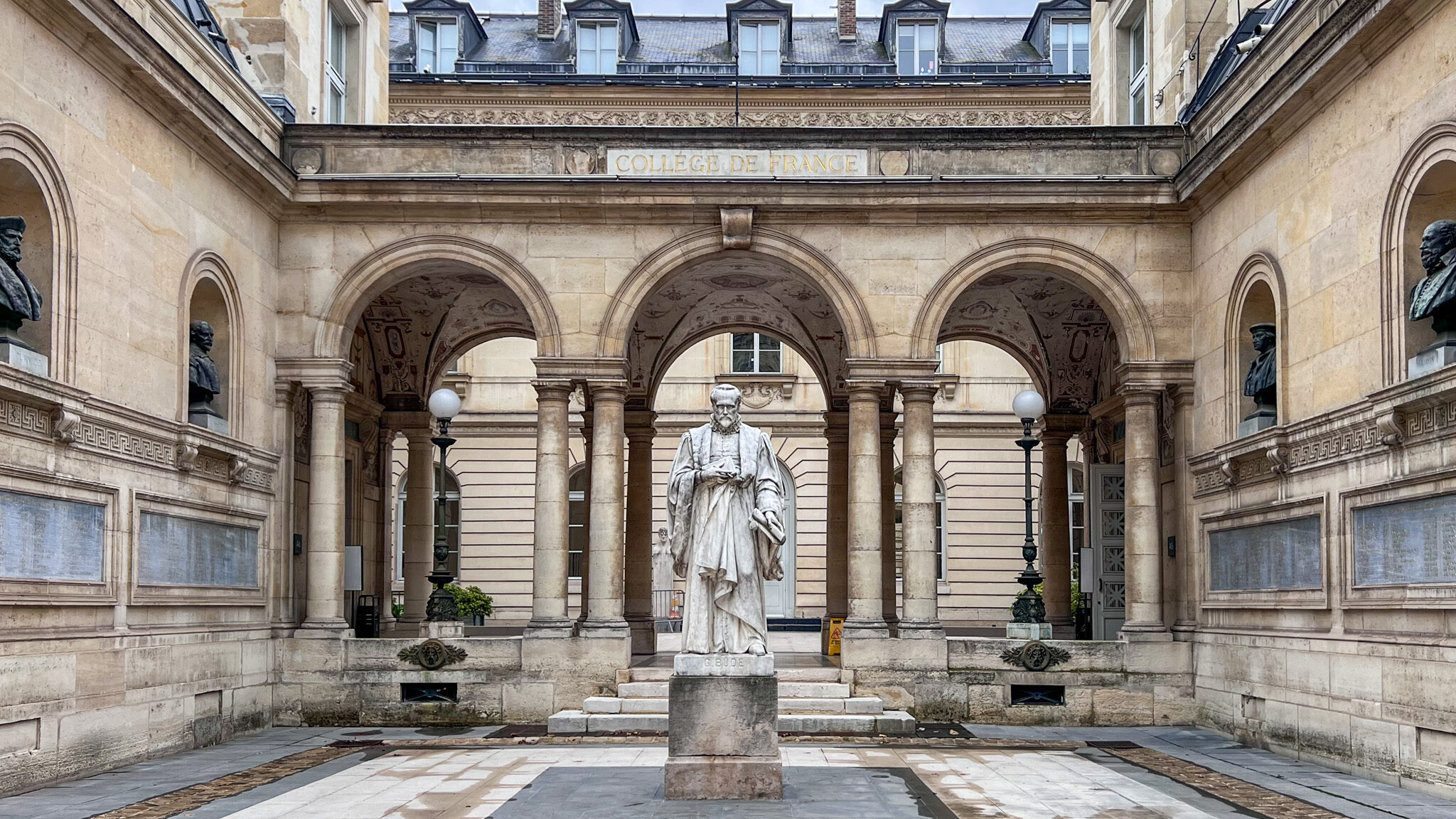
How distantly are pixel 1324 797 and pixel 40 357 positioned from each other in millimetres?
11290

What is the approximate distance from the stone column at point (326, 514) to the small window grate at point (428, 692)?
1.13 metres

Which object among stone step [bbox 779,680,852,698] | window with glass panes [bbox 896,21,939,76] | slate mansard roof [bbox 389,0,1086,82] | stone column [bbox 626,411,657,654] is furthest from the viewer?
window with glass panes [bbox 896,21,939,76]

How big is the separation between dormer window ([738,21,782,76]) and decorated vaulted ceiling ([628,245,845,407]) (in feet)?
48.2

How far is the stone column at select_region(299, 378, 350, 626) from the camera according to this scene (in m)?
18.8

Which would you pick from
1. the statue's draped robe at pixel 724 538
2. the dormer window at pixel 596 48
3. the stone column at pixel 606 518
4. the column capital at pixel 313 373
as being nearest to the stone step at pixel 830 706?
the stone column at pixel 606 518

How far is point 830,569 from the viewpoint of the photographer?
79.3ft

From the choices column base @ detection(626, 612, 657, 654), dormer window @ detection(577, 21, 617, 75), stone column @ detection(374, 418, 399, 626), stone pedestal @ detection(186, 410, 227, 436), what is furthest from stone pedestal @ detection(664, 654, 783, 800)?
dormer window @ detection(577, 21, 617, 75)

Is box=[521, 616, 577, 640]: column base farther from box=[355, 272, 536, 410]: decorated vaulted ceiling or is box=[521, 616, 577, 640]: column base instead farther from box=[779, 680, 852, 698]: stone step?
box=[355, 272, 536, 410]: decorated vaulted ceiling

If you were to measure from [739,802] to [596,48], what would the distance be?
28809 millimetres

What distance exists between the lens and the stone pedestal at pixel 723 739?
11422 mm

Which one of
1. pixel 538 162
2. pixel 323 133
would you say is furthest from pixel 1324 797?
pixel 323 133

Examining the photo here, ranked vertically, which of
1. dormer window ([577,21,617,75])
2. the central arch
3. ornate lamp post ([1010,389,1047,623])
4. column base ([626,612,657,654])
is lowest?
column base ([626,612,657,654])

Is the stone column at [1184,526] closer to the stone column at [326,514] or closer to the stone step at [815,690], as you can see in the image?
the stone step at [815,690]

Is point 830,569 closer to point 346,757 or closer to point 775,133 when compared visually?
point 775,133
